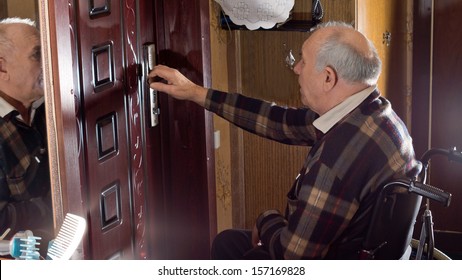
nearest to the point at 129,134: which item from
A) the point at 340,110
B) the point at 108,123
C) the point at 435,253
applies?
the point at 108,123

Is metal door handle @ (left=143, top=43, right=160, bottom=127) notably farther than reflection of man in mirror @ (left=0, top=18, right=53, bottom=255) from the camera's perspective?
Yes

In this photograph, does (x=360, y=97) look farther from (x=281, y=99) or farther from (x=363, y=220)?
(x=281, y=99)

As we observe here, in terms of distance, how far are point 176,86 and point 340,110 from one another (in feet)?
1.94

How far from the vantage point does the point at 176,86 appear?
2.77 meters

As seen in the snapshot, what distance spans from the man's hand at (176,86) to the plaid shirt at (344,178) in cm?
53

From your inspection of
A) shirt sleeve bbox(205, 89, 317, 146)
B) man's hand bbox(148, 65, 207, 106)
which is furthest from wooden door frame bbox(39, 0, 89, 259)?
shirt sleeve bbox(205, 89, 317, 146)

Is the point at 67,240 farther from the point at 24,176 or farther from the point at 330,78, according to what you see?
the point at 330,78

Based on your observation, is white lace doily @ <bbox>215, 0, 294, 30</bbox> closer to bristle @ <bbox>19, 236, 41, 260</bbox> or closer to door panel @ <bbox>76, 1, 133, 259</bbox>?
door panel @ <bbox>76, 1, 133, 259</bbox>

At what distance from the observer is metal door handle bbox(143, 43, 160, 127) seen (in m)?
2.81

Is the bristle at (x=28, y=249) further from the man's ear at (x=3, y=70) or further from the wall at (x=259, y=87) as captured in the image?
the wall at (x=259, y=87)

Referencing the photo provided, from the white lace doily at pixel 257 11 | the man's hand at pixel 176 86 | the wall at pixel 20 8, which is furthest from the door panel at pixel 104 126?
the white lace doily at pixel 257 11

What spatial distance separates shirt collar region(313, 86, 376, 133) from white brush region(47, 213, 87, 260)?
2.47ft
